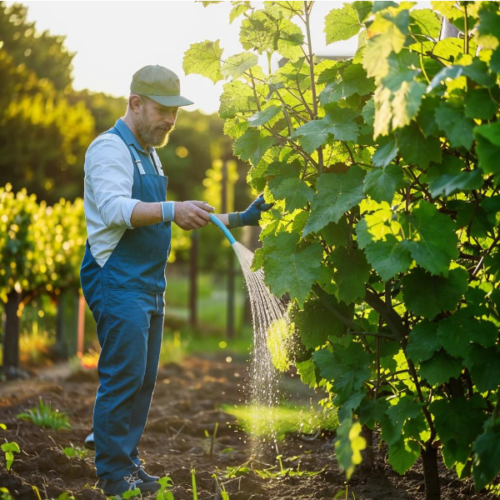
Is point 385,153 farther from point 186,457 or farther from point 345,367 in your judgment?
point 186,457

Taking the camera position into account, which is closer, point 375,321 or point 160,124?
point 375,321

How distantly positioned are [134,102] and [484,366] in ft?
6.61

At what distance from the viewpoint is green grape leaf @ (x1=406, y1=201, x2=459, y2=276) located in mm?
2111

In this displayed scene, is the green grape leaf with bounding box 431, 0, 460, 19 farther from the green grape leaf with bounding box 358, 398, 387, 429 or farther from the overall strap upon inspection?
the overall strap

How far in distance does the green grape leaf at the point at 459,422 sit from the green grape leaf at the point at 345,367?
25cm

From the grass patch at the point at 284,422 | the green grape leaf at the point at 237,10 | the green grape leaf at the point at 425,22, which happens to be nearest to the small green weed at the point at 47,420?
the grass patch at the point at 284,422

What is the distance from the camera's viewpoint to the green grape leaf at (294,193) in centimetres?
253

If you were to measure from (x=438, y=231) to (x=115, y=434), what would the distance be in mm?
1805

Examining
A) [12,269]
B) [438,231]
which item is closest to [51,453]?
[438,231]

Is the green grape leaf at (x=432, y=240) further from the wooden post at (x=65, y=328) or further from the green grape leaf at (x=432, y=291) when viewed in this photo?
the wooden post at (x=65, y=328)

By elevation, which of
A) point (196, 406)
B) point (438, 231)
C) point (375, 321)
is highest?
point (438, 231)

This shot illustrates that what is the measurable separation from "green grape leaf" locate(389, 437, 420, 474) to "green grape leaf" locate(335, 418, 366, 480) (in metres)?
0.65

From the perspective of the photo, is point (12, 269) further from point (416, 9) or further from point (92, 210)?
point (416, 9)

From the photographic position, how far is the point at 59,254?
8477mm
